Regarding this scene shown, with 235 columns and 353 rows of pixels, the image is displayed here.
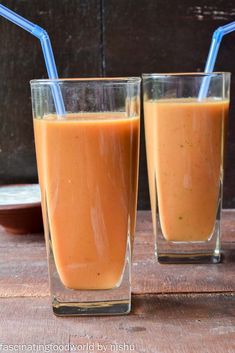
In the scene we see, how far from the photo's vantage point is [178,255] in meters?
0.94

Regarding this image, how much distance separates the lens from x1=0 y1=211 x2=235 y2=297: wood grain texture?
0.82 metres

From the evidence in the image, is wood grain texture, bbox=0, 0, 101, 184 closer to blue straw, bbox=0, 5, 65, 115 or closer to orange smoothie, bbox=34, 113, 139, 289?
blue straw, bbox=0, 5, 65, 115

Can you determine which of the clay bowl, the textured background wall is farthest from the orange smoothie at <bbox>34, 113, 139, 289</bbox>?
the textured background wall

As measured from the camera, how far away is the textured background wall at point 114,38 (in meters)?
1.25

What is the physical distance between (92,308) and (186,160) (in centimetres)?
29

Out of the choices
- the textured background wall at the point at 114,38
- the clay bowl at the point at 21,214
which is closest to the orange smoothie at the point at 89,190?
the clay bowl at the point at 21,214

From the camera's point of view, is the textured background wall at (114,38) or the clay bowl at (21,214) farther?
the textured background wall at (114,38)

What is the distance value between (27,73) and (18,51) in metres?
0.05

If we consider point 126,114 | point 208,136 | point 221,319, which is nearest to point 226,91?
point 208,136

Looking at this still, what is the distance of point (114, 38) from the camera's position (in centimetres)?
126

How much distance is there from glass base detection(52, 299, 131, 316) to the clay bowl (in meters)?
0.34

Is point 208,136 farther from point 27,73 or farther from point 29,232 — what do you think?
point 27,73

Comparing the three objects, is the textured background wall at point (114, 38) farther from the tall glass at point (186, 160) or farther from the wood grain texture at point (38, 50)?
the tall glass at point (186, 160)

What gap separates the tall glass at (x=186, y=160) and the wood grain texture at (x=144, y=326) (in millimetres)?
166
